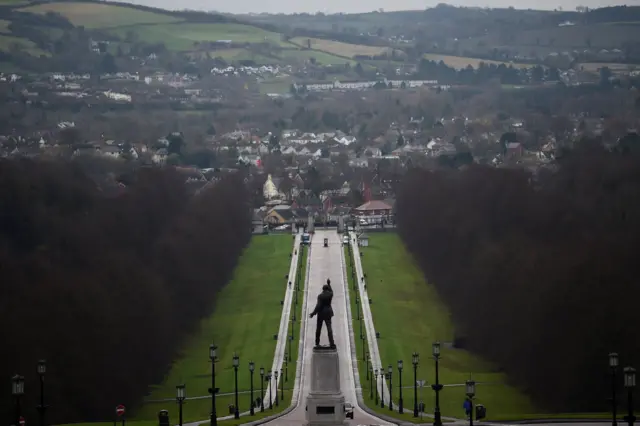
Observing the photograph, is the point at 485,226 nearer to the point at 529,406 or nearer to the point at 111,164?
the point at 529,406

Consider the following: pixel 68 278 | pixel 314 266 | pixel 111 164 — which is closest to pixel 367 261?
pixel 314 266

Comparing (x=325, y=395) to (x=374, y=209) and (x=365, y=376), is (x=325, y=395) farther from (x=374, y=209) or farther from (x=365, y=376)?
(x=374, y=209)

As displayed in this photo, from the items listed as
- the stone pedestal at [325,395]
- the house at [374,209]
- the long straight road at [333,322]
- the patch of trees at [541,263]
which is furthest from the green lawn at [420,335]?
the house at [374,209]

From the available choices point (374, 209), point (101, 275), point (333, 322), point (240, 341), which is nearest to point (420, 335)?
point (333, 322)

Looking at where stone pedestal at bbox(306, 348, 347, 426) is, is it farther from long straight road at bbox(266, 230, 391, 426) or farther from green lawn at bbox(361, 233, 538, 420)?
green lawn at bbox(361, 233, 538, 420)

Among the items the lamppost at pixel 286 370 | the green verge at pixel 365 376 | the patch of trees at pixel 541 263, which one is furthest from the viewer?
the lamppost at pixel 286 370

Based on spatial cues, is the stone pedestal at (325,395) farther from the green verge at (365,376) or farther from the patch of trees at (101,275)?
the patch of trees at (101,275)
